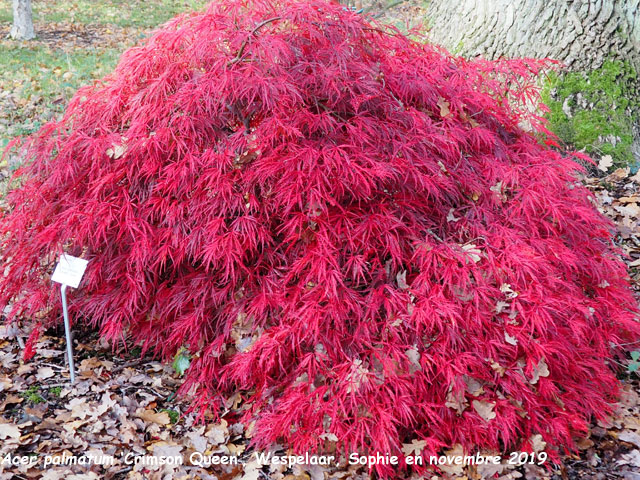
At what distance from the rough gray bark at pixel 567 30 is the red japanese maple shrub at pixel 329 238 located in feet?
5.53

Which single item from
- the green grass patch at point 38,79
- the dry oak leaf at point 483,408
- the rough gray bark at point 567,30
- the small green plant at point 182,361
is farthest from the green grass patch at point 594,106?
the green grass patch at point 38,79

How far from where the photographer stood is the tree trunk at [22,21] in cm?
814

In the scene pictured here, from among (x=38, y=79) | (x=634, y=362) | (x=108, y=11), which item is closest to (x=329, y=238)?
(x=634, y=362)

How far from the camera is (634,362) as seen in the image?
107 inches

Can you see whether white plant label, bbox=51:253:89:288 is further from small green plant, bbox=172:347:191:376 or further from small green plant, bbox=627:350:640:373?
small green plant, bbox=627:350:640:373

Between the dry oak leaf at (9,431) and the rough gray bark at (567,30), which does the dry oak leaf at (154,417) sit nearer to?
the dry oak leaf at (9,431)

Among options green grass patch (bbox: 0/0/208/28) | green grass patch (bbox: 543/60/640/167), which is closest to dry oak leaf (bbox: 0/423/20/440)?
green grass patch (bbox: 543/60/640/167)

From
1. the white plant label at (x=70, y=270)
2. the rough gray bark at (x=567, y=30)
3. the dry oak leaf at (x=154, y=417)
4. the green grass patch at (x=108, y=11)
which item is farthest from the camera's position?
the green grass patch at (x=108, y=11)

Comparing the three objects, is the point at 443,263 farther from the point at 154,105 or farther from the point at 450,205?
the point at 154,105

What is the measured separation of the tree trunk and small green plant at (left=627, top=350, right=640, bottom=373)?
29.0ft

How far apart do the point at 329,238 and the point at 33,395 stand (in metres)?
1.58

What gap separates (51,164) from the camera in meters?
2.60

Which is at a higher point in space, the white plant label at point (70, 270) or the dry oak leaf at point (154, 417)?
the white plant label at point (70, 270)

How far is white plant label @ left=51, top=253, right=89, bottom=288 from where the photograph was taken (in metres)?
2.37
